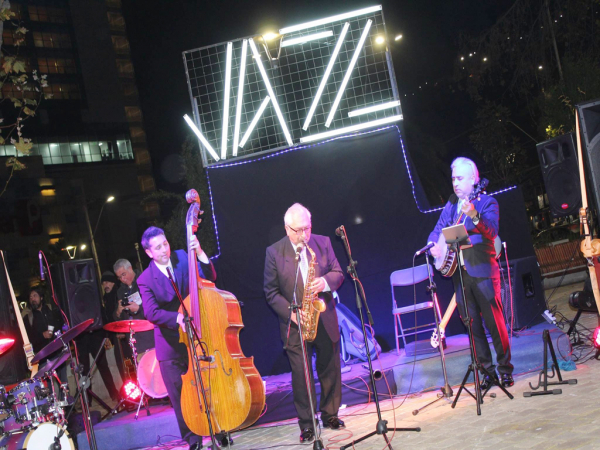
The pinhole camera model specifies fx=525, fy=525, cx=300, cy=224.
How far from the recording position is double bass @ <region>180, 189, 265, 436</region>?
4.15 meters

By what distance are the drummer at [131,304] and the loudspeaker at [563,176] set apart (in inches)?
175

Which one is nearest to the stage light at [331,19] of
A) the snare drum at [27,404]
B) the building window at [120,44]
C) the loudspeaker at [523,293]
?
the loudspeaker at [523,293]

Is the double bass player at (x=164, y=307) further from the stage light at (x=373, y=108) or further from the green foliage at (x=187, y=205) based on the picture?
the green foliage at (x=187, y=205)

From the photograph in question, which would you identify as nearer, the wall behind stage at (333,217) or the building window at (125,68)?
the wall behind stage at (333,217)

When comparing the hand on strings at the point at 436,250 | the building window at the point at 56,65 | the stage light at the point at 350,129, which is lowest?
the hand on strings at the point at 436,250

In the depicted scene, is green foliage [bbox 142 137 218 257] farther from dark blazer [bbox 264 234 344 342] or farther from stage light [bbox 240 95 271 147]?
dark blazer [bbox 264 234 344 342]

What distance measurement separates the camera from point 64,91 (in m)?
41.1

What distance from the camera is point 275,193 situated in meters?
6.61

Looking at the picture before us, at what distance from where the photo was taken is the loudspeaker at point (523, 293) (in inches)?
232

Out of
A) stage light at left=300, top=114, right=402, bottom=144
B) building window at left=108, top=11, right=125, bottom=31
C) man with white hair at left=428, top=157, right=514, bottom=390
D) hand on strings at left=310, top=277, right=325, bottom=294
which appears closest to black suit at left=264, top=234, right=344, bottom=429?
hand on strings at left=310, top=277, right=325, bottom=294

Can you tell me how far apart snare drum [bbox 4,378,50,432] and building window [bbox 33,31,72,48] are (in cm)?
4197

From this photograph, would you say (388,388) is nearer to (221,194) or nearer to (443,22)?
(221,194)

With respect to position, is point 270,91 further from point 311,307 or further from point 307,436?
point 307,436

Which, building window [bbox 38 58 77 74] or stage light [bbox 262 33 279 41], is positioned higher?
building window [bbox 38 58 77 74]
